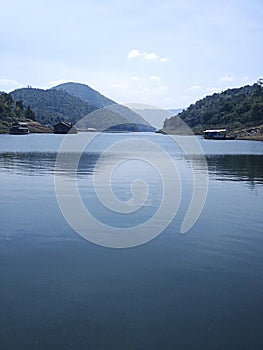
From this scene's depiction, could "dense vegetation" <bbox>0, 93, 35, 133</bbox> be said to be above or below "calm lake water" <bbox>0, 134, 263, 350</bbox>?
above

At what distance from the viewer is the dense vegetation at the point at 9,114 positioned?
128375mm

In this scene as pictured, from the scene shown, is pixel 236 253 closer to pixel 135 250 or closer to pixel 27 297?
pixel 135 250

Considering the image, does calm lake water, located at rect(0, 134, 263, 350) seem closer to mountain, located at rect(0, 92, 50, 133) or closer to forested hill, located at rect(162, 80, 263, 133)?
mountain, located at rect(0, 92, 50, 133)

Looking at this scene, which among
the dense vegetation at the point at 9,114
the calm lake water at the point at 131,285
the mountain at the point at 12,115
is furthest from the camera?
the mountain at the point at 12,115

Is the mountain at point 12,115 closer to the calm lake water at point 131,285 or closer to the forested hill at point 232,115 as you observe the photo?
the forested hill at point 232,115

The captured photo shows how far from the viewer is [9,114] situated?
135375 mm

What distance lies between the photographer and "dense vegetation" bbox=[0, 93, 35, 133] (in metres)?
128

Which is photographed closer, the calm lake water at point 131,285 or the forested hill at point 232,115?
the calm lake water at point 131,285

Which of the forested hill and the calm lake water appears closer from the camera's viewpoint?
the calm lake water

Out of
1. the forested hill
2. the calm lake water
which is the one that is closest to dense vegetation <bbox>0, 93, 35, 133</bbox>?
the forested hill

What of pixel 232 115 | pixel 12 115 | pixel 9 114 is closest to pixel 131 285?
pixel 9 114

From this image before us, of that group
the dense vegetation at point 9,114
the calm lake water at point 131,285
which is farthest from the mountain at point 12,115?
the calm lake water at point 131,285

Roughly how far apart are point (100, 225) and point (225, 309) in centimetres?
664

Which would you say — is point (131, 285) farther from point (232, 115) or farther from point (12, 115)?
point (232, 115)
